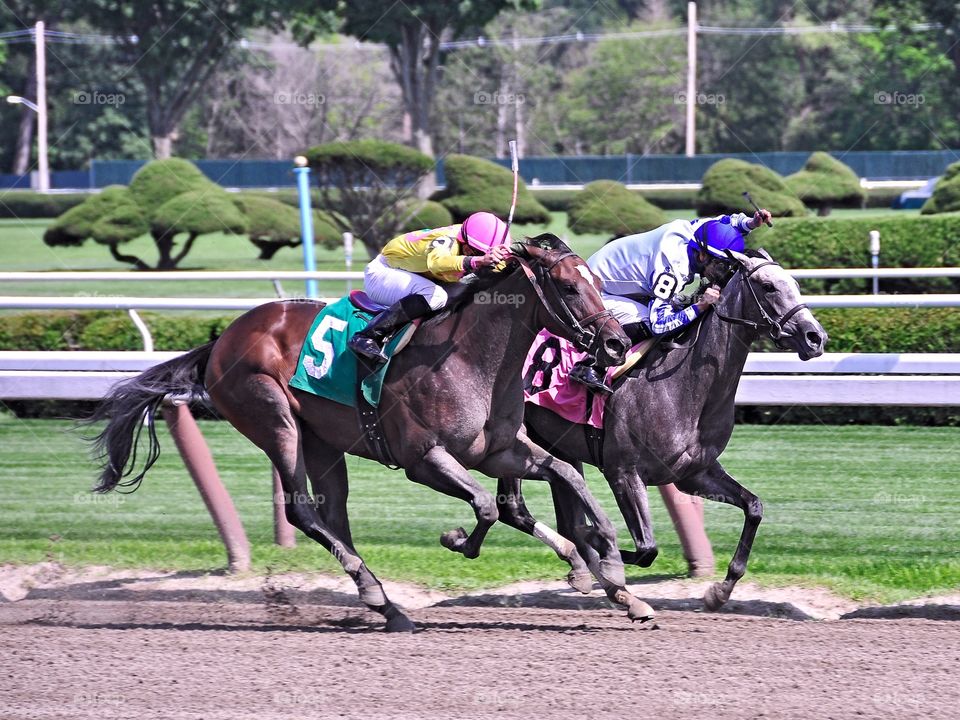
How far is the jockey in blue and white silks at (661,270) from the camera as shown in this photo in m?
5.36

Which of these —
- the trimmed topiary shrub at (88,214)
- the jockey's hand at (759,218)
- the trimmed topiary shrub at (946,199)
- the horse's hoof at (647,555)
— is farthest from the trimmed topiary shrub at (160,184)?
the horse's hoof at (647,555)

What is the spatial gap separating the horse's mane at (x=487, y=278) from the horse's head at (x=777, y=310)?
758mm

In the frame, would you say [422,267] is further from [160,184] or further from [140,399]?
[160,184]

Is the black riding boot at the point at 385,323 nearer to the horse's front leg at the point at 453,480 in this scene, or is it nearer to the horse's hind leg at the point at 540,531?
the horse's front leg at the point at 453,480

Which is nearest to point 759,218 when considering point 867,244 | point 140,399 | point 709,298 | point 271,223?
point 709,298

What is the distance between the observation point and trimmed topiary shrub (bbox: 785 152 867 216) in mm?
20953

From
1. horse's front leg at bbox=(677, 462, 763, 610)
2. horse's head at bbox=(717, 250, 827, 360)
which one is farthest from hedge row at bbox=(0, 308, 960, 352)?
horse's head at bbox=(717, 250, 827, 360)

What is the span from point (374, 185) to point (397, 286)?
13127 mm

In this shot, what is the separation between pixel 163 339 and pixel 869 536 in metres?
5.83

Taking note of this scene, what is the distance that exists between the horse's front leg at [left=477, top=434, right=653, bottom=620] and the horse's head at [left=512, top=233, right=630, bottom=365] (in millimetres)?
581

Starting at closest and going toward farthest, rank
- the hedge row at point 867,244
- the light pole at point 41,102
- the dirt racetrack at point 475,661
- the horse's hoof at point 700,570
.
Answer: the dirt racetrack at point 475,661 → the horse's hoof at point 700,570 → the hedge row at point 867,244 → the light pole at point 41,102

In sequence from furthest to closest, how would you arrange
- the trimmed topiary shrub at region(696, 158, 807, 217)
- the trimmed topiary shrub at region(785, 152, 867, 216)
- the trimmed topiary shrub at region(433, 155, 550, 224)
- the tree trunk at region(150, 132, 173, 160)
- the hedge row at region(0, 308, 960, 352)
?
1. the tree trunk at region(150, 132, 173, 160)
2. the trimmed topiary shrub at region(785, 152, 867, 216)
3. the trimmed topiary shrub at region(433, 155, 550, 224)
4. the trimmed topiary shrub at region(696, 158, 807, 217)
5. the hedge row at region(0, 308, 960, 352)

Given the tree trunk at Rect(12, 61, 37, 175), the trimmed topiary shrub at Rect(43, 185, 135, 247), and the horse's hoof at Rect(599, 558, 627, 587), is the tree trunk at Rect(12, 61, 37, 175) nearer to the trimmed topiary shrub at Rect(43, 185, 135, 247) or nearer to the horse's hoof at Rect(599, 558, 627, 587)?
the trimmed topiary shrub at Rect(43, 185, 135, 247)

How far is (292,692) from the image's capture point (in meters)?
4.06
